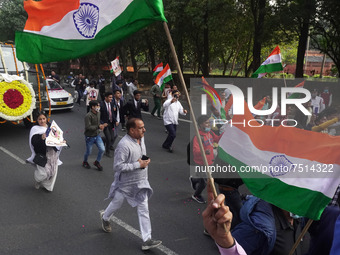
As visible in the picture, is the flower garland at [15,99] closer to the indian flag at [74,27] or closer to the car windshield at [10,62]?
the car windshield at [10,62]

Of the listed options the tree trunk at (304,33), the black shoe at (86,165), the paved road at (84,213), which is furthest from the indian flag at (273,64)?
the tree trunk at (304,33)

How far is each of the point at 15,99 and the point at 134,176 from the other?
19.8 ft

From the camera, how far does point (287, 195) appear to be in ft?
8.24

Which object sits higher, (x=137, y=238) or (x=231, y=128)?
(x=231, y=128)

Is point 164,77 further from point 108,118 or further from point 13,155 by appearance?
point 13,155

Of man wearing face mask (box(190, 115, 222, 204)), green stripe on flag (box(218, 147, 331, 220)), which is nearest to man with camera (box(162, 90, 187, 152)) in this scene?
man wearing face mask (box(190, 115, 222, 204))

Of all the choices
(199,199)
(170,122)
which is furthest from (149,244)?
(170,122)

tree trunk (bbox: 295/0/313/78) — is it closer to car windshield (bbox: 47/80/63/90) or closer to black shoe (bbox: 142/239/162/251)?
car windshield (bbox: 47/80/63/90)

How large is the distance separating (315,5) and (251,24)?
9430 millimetres

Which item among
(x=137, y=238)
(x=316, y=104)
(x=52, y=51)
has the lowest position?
(x=137, y=238)

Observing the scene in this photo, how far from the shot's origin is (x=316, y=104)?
11.8 meters

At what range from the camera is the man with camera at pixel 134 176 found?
4219mm

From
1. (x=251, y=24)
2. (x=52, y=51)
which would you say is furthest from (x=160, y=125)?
(x=251, y=24)

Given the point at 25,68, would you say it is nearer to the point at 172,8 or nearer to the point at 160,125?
the point at 160,125
